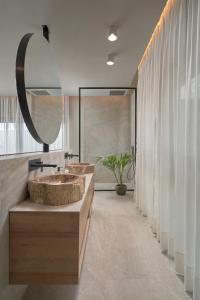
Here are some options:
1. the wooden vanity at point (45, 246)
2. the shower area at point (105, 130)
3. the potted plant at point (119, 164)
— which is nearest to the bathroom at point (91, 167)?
the wooden vanity at point (45, 246)

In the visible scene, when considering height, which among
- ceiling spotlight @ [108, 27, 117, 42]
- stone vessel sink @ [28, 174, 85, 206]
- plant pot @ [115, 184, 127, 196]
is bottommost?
plant pot @ [115, 184, 127, 196]

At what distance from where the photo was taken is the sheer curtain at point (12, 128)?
1170 millimetres

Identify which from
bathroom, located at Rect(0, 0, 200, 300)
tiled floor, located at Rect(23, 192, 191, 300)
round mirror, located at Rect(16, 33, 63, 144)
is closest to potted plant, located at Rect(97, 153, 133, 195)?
bathroom, located at Rect(0, 0, 200, 300)

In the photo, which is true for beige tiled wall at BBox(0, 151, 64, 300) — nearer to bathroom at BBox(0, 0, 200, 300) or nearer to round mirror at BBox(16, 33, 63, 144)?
bathroom at BBox(0, 0, 200, 300)

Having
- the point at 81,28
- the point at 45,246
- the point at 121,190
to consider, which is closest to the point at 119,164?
the point at 121,190

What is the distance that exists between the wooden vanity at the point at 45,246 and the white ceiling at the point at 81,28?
0.75 metres

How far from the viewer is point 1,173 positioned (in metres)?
1.05

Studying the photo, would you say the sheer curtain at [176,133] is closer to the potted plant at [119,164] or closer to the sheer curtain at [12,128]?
the sheer curtain at [12,128]

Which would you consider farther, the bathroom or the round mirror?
the round mirror

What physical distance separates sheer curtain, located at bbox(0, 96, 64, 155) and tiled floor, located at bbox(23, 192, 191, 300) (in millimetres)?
1099

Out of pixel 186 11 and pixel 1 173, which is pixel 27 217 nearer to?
pixel 1 173

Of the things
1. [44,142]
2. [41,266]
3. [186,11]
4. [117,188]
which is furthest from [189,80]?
[117,188]

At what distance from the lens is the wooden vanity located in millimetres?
1110

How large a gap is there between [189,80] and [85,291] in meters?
1.78
